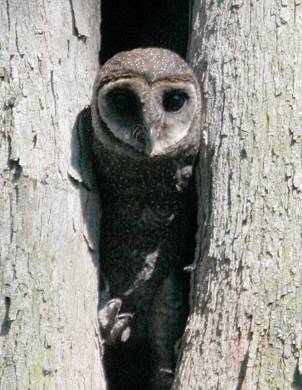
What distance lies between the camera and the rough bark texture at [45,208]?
3.37 metres

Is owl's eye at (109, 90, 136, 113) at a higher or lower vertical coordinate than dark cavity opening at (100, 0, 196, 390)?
lower

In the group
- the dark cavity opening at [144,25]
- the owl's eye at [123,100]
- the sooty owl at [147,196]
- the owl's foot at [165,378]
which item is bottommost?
the owl's foot at [165,378]

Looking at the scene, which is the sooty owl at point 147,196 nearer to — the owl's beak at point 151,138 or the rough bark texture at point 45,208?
the owl's beak at point 151,138

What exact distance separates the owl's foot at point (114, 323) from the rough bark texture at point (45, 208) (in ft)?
0.47

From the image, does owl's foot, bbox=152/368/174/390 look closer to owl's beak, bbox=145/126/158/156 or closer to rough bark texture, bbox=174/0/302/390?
rough bark texture, bbox=174/0/302/390

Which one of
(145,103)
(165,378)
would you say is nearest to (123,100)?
(145,103)

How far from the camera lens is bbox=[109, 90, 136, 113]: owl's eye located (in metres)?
3.65

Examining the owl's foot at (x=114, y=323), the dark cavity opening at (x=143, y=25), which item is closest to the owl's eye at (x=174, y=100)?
the owl's foot at (x=114, y=323)

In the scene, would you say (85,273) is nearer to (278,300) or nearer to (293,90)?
(278,300)

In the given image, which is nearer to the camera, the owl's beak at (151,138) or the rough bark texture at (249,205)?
the rough bark texture at (249,205)

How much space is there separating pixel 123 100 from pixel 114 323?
29.6 inches

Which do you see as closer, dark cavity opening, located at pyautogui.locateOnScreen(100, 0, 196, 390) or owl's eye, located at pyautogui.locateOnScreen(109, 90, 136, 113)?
owl's eye, located at pyautogui.locateOnScreen(109, 90, 136, 113)

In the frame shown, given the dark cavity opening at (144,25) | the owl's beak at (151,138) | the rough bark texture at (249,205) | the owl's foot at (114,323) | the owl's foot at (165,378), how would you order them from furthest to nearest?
1. the dark cavity opening at (144,25)
2. the owl's foot at (165,378)
3. the owl's foot at (114,323)
4. the owl's beak at (151,138)
5. the rough bark texture at (249,205)

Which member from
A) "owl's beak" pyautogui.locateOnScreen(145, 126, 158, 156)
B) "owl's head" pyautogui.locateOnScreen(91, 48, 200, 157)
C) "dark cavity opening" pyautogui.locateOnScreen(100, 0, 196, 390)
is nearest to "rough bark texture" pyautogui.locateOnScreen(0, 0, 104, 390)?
"owl's head" pyautogui.locateOnScreen(91, 48, 200, 157)
